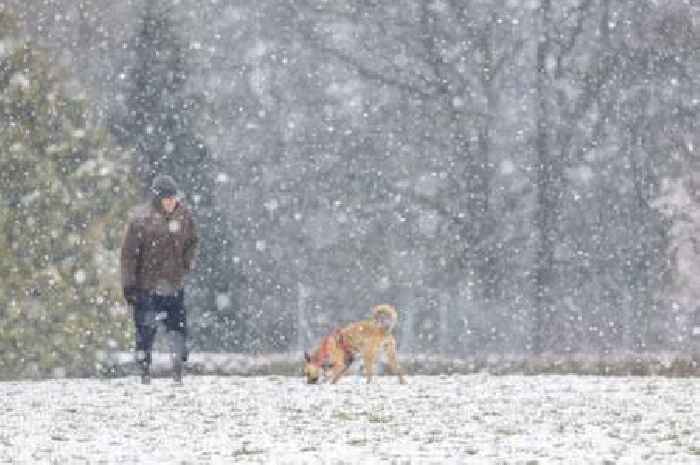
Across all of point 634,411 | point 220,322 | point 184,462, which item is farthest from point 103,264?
point 220,322

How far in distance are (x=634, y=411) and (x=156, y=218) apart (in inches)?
218

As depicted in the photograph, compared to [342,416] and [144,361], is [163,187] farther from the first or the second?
[342,416]

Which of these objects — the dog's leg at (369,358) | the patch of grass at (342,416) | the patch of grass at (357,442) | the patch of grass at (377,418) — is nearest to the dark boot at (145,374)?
the dog's leg at (369,358)

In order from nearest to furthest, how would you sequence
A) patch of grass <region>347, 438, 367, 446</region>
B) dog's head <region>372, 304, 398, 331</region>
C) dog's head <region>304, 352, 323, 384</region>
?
patch of grass <region>347, 438, 367, 446</region>
dog's head <region>372, 304, 398, 331</region>
dog's head <region>304, 352, 323, 384</region>

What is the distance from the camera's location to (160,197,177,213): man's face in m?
16.9

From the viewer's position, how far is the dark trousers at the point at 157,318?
16.6 m

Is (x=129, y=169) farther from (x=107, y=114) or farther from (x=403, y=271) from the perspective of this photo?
(x=403, y=271)

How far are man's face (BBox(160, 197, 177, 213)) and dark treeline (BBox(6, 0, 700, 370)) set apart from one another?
479 inches

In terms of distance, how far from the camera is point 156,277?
655 inches

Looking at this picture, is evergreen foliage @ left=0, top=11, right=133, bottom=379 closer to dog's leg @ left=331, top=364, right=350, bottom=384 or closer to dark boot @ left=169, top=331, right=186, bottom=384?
dark boot @ left=169, top=331, right=186, bottom=384

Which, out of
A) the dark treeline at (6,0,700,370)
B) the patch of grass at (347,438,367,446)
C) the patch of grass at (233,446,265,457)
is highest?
the dark treeline at (6,0,700,370)

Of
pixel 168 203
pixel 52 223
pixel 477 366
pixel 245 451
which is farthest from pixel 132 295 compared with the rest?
pixel 245 451

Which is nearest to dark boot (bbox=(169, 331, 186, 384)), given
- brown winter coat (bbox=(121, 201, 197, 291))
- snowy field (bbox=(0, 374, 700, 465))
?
snowy field (bbox=(0, 374, 700, 465))

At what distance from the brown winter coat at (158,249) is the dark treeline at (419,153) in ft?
40.0
